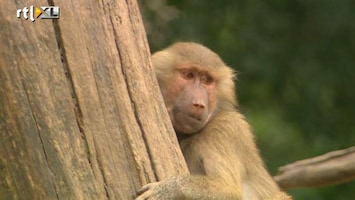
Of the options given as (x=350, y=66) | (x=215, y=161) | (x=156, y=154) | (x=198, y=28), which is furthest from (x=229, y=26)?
(x=156, y=154)

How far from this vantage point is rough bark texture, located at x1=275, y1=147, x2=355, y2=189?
23.5 feet

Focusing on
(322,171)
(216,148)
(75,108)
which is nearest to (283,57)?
(322,171)

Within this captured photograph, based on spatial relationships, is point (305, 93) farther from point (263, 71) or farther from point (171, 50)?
point (171, 50)

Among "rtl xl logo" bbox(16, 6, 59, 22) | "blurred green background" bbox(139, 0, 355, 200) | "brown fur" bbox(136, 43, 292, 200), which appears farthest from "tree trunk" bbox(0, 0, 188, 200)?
"blurred green background" bbox(139, 0, 355, 200)

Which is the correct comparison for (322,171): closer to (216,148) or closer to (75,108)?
(216,148)

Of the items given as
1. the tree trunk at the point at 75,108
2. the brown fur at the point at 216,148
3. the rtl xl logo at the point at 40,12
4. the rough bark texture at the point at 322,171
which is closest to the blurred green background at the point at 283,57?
the rough bark texture at the point at 322,171

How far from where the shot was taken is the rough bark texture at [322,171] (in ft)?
23.5

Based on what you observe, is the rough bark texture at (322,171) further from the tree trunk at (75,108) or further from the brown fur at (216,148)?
the tree trunk at (75,108)

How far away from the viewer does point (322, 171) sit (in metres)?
7.34

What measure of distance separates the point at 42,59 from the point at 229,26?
718cm

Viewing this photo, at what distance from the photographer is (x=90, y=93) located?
17.4 ft

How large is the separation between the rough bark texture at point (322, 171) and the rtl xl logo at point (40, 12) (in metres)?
2.66

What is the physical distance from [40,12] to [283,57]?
281 inches

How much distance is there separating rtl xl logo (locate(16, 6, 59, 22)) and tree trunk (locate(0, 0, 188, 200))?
0.08 feet
